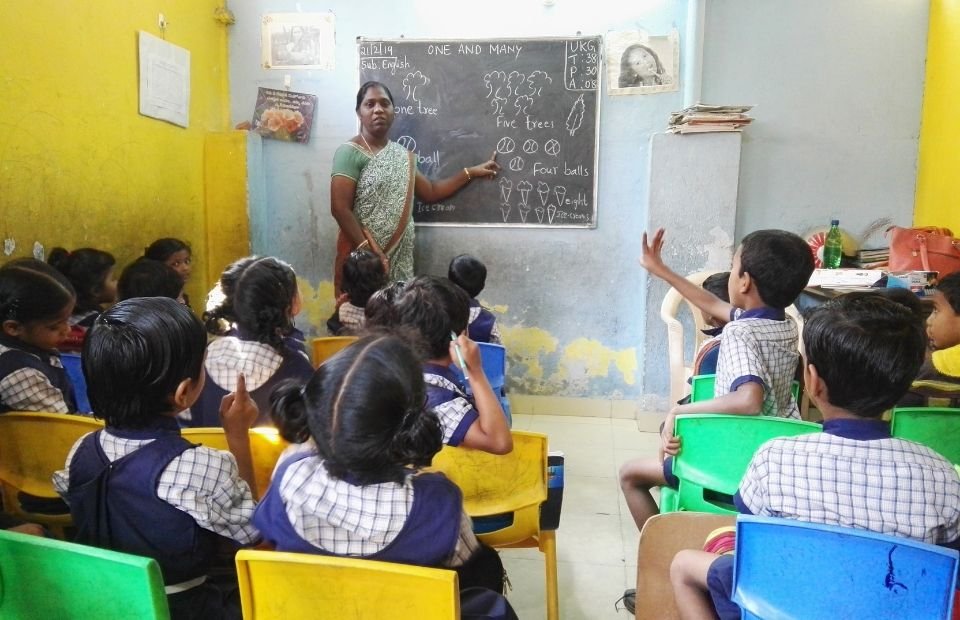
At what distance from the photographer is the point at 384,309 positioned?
175 centimetres

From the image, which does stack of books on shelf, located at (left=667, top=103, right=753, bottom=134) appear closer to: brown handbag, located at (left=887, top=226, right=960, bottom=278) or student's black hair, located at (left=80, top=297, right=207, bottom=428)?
brown handbag, located at (left=887, top=226, right=960, bottom=278)

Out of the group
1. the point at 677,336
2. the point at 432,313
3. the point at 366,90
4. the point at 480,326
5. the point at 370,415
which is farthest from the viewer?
the point at 366,90

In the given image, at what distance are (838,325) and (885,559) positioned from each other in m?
0.47

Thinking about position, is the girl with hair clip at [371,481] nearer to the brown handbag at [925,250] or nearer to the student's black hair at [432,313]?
the student's black hair at [432,313]

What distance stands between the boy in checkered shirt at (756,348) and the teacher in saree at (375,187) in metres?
2.08

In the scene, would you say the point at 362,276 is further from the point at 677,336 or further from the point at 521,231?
the point at 677,336

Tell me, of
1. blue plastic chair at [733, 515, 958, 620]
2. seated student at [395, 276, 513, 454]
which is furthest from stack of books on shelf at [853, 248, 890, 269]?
blue plastic chair at [733, 515, 958, 620]

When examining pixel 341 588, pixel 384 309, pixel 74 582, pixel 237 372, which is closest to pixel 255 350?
pixel 237 372

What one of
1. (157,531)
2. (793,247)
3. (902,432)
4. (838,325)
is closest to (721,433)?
(838,325)

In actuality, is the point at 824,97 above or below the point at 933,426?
above

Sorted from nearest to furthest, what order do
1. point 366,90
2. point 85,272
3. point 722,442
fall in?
point 722,442
point 85,272
point 366,90

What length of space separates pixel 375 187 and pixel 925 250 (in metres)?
2.62

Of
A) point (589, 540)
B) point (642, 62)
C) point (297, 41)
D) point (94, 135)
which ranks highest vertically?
point (297, 41)

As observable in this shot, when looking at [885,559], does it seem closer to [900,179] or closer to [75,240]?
[75,240]
